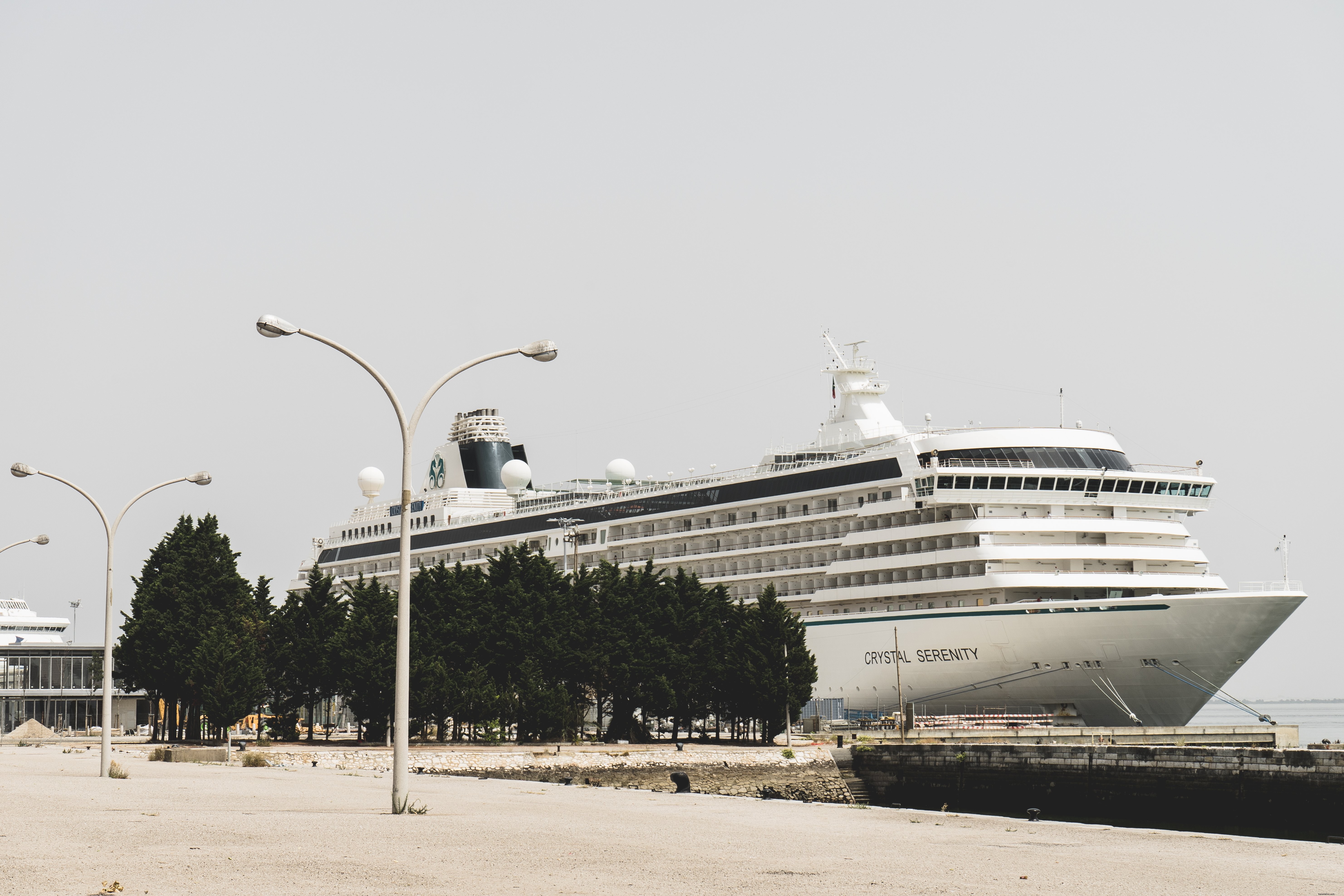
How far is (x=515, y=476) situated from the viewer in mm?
99438

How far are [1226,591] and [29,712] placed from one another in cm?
7630

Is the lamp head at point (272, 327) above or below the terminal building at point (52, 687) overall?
above

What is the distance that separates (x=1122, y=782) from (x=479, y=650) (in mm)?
28539

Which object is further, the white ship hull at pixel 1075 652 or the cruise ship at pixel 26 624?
the cruise ship at pixel 26 624

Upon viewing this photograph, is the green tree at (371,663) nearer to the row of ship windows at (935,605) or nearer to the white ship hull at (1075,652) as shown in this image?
the row of ship windows at (935,605)

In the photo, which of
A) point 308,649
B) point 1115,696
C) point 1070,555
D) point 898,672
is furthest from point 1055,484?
A: point 308,649

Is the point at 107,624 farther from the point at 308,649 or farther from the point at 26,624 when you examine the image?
the point at 26,624

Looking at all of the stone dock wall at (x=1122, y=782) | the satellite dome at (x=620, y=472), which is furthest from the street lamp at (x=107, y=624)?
the satellite dome at (x=620, y=472)

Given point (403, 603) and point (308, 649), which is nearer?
point (403, 603)

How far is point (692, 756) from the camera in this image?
55062 millimetres

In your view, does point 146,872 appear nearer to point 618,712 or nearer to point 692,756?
point 692,756

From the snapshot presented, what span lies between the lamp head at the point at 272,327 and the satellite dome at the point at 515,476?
252ft

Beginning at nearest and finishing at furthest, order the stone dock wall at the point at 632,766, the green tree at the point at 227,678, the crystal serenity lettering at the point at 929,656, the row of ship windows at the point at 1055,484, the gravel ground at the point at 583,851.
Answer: the gravel ground at the point at 583,851
the stone dock wall at the point at 632,766
the green tree at the point at 227,678
the crystal serenity lettering at the point at 929,656
the row of ship windows at the point at 1055,484

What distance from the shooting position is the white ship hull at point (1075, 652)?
2201 inches
